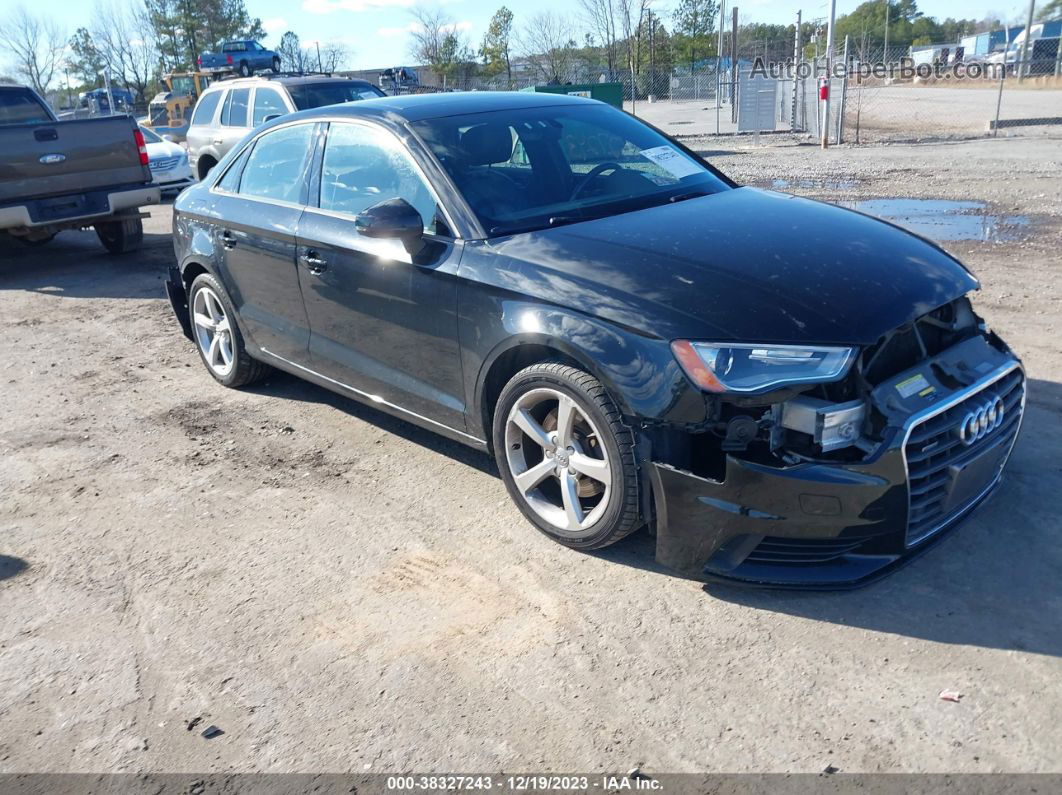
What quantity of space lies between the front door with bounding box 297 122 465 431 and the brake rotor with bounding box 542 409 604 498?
510mm

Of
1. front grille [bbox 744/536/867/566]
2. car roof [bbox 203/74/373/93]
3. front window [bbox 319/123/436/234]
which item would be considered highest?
car roof [bbox 203/74/373/93]

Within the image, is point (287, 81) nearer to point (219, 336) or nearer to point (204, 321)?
point (204, 321)

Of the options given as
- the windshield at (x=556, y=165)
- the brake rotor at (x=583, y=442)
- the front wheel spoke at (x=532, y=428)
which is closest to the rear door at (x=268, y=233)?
the windshield at (x=556, y=165)

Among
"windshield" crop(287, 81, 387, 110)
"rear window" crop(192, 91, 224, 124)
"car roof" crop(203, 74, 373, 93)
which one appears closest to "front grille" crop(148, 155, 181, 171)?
"rear window" crop(192, 91, 224, 124)

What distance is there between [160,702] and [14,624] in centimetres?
93

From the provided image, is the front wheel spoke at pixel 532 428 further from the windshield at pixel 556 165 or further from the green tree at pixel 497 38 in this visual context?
the green tree at pixel 497 38

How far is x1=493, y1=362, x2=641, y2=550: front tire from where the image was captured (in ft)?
11.1

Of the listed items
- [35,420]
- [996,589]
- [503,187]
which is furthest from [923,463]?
[35,420]

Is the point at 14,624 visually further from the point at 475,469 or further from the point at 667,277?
the point at 667,277

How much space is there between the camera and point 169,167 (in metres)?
14.1

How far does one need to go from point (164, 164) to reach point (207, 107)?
3.75 feet

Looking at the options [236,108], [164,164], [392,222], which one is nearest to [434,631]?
A: [392,222]

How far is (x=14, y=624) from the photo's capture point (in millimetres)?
3566

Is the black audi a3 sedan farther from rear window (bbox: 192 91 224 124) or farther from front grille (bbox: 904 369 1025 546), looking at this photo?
rear window (bbox: 192 91 224 124)
